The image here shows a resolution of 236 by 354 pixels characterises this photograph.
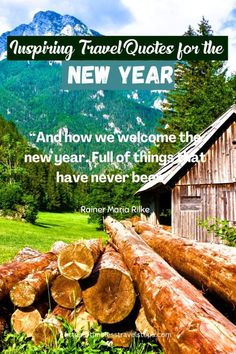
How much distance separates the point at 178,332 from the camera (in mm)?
3748

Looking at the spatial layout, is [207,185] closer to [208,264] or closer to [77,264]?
[208,264]

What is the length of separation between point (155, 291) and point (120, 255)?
2.95 meters

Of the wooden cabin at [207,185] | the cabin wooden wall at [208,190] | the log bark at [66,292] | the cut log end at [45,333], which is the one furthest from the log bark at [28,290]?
the cabin wooden wall at [208,190]

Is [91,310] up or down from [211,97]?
down

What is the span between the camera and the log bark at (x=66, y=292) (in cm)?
572

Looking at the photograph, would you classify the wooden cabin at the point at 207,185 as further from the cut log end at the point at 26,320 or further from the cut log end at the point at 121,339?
the cut log end at the point at 121,339

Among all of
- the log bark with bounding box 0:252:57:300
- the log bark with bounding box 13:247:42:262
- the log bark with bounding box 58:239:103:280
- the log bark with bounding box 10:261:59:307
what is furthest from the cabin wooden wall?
the log bark with bounding box 58:239:103:280

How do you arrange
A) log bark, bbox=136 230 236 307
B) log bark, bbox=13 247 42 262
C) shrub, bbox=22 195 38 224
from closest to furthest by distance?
log bark, bbox=136 230 236 307, log bark, bbox=13 247 42 262, shrub, bbox=22 195 38 224

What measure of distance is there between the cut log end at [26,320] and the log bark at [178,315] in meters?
1.44

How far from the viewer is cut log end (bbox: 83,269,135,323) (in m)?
5.52

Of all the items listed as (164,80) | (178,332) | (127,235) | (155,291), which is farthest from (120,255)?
(164,80)

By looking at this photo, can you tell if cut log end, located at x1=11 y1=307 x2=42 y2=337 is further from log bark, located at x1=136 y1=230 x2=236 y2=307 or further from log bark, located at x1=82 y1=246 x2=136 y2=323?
log bark, located at x1=136 y1=230 x2=236 y2=307

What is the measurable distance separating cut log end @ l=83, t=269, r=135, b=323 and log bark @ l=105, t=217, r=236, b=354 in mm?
214

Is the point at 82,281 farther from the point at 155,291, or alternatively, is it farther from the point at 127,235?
the point at 127,235
